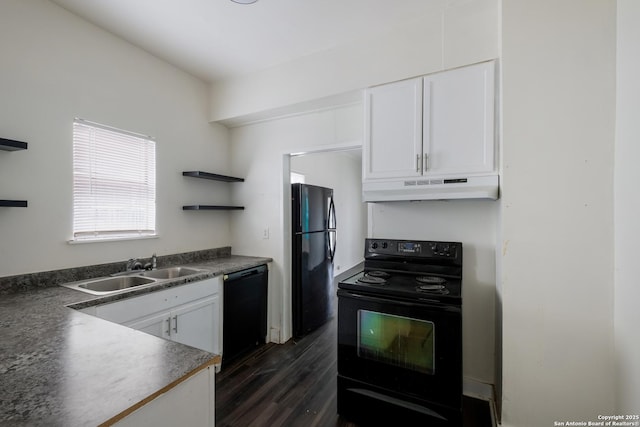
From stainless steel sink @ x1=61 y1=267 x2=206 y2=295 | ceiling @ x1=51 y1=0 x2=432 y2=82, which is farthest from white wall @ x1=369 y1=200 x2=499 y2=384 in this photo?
stainless steel sink @ x1=61 y1=267 x2=206 y2=295

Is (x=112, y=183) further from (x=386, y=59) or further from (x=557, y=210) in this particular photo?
(x=557, y=210)

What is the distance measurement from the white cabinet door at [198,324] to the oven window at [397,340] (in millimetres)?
1301

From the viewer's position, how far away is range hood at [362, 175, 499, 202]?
1.76 metres

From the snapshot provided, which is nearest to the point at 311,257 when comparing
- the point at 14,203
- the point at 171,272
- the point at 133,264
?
the point at 171,272

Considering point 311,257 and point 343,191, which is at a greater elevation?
point 343,191

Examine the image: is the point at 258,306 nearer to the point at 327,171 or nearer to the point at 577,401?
the point at 577,401

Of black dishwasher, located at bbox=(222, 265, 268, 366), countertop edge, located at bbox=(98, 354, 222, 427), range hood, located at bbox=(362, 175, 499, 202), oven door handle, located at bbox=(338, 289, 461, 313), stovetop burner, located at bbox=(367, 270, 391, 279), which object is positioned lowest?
black dishwasher, located at bbox=(222, 265, 268, 366)

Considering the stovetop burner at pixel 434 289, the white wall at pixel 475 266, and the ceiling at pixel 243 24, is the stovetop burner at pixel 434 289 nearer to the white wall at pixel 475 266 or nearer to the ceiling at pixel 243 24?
the white wall at pixel 475 266

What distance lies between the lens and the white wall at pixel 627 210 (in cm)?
112

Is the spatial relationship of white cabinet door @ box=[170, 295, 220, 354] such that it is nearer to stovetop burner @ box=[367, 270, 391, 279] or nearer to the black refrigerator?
the black refrigerator

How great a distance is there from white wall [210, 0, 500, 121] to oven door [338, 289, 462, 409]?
1.66 meters

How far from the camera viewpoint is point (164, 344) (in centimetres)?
104

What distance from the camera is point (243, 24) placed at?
7.07 feet

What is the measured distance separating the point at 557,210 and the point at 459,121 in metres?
0.77
